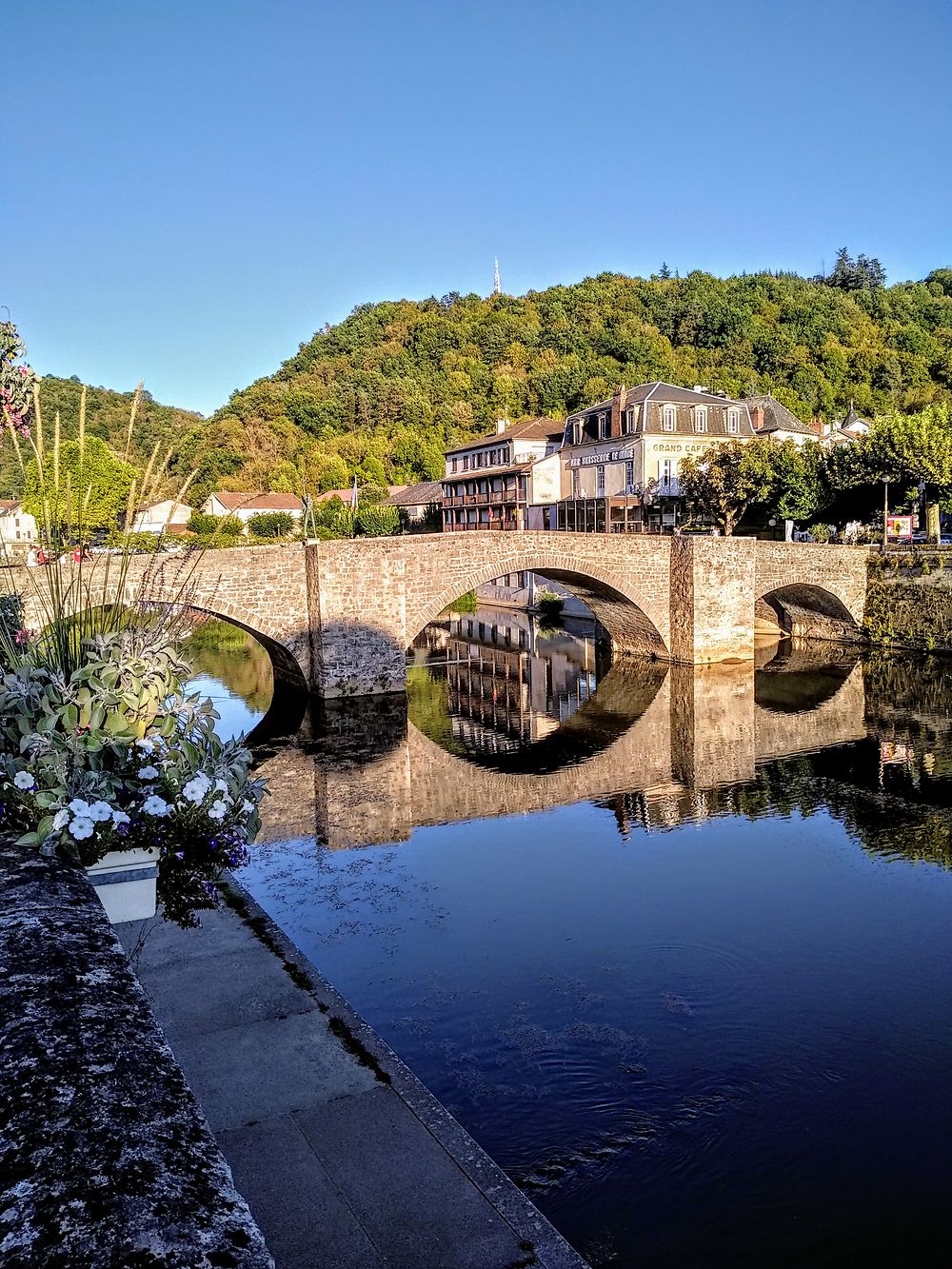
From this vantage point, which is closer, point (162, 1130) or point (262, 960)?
point (162, 1130)

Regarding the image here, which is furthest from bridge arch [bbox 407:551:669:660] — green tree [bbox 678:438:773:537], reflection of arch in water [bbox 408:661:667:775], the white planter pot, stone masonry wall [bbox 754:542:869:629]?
the white planter pot

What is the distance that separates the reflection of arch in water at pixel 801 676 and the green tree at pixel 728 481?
636 cm

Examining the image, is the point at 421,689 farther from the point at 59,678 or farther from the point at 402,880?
the point at 59,678

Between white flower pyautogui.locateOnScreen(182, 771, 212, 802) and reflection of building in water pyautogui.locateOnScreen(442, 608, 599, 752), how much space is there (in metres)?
15.4

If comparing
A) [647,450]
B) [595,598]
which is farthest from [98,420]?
[647,450]

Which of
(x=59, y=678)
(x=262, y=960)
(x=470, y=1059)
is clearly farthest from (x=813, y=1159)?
(x=59, y=678)

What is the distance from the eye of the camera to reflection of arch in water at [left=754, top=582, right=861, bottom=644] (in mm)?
31969

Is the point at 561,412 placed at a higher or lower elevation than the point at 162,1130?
higher

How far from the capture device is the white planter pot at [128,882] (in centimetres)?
444

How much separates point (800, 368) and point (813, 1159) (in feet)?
242

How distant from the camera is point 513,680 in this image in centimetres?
2770

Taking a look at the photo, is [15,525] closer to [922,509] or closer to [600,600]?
[600,600]

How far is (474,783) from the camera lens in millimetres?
17344

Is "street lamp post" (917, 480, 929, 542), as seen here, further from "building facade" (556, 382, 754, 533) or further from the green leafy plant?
the green leafy plant
